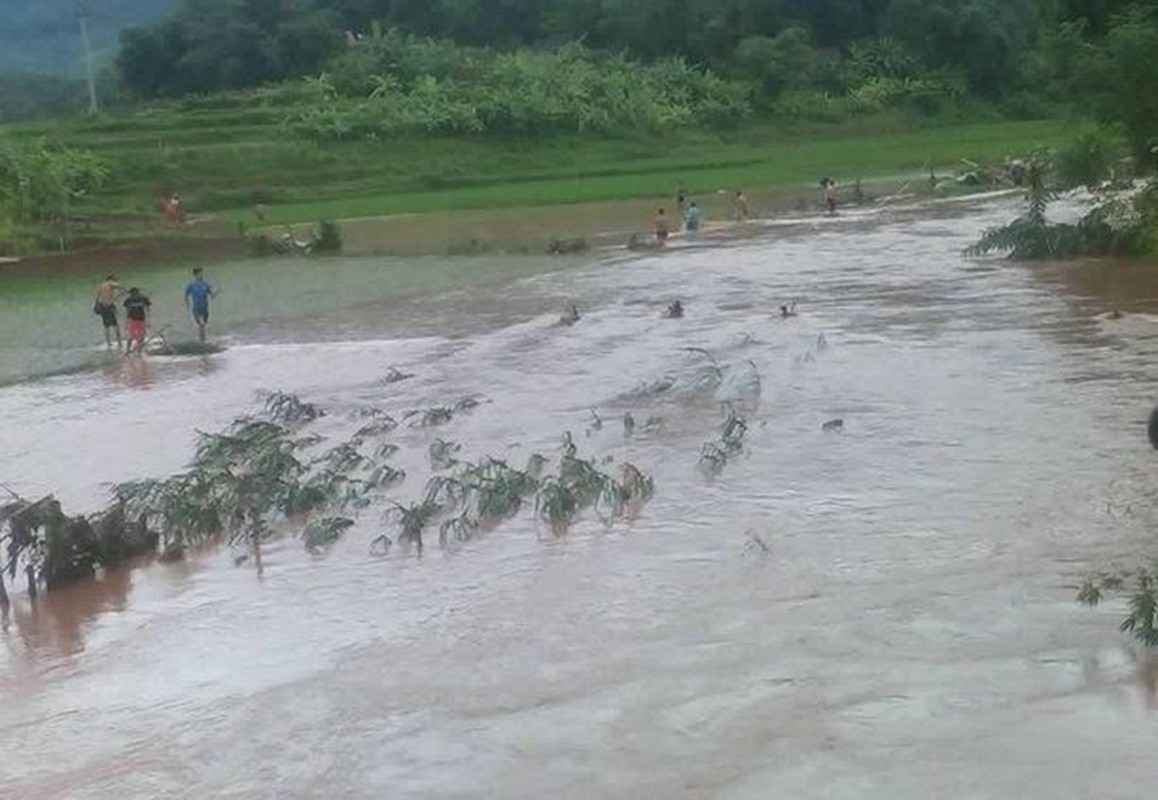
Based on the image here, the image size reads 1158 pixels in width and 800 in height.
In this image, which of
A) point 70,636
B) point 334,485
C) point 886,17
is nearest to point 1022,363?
point 334,485

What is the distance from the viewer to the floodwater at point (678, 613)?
9750 millimetres

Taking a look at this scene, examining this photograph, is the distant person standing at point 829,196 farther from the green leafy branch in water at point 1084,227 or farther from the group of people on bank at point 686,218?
the green leafy branch in water at point 1084,227

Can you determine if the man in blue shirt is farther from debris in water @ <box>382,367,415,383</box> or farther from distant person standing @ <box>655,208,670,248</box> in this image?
distant person standing @ <box>655,208,670,248</box>

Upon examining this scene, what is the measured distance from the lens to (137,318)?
1103 inches

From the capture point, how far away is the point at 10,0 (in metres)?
136

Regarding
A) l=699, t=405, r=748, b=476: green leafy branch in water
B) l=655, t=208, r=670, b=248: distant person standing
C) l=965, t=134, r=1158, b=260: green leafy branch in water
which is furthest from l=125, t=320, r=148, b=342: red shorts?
l=965, t=134, r=1158, b=260: green leafy branch in water

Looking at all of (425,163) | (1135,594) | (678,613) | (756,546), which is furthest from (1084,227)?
(425,163)

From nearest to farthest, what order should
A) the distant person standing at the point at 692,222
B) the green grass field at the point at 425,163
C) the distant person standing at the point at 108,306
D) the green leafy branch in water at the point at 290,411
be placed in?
the green leafy branch in water at the point at 290,411, the distant person standing at the point at 108,306, the distant person standing at the point at 692,222, the green grass field at the point at 425,163

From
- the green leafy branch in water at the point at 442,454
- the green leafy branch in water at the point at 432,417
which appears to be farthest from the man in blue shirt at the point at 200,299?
the green leafy branch in water at the point at 442,454

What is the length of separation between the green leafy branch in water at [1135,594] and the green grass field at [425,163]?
3802 centimetres

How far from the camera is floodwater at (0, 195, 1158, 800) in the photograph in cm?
975

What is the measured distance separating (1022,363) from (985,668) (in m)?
11.0

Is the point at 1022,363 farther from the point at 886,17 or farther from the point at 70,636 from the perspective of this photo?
the point at 886,17

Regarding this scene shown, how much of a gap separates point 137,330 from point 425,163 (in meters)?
33.1
